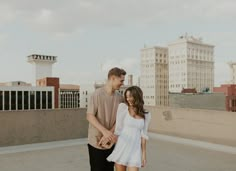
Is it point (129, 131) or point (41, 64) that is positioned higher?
point (41, 64)

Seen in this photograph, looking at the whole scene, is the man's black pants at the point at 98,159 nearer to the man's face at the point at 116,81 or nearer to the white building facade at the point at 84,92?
the man's face at the point at 116,81

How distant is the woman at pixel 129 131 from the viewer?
2758 millimetres

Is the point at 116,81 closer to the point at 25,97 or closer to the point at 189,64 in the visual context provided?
the point at 25,97

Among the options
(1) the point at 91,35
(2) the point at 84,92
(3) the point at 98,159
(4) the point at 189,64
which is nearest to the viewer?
(3) the point at 98,159

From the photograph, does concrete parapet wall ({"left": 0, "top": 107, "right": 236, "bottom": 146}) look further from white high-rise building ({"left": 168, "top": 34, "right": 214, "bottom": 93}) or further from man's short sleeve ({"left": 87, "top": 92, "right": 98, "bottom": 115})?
white high-rise building ({"left": 168, "top": 34, "right": 214, "bottom": 93})

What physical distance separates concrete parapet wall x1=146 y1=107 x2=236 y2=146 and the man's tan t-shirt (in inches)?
224

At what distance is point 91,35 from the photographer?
8644 cm

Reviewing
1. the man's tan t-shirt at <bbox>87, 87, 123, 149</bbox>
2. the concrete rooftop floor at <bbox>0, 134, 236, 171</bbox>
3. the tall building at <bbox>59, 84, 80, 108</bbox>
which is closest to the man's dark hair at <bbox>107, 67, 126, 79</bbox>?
the man's tan t-shirt at <bbox>87, 87, 123, 149</bbox>

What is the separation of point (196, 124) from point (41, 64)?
129487 mm

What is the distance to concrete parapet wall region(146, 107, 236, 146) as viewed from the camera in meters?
7.58

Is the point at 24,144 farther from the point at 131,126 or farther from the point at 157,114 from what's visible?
the point at 131,126

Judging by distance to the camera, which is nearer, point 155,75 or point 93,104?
point 93,104

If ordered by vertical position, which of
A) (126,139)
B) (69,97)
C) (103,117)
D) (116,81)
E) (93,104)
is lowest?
(69,97)

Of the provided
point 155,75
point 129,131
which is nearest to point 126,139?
point 129,131
